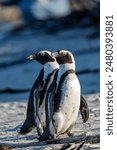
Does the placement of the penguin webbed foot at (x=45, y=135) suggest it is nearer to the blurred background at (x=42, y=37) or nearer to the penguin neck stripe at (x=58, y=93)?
the penguin neck stripe at (x=58, y=93)

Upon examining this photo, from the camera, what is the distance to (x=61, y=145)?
5.01 meters

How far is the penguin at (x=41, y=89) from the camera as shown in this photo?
5.22 metres

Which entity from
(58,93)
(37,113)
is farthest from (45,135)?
(58,93)

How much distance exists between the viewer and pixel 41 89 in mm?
5262

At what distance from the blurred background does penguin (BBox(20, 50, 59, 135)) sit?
342 cm

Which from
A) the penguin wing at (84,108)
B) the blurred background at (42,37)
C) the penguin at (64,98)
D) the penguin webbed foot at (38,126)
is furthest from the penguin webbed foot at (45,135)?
the blurred background at (42,37)

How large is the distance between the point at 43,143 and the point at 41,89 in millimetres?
433

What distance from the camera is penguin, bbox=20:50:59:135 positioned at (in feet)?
17.1

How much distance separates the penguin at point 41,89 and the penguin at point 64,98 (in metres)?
0.06

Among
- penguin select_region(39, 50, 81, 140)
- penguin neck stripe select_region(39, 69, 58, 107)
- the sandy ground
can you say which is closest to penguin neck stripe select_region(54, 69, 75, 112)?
penguin select_region(39, 50, 81, 140)

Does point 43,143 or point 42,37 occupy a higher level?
point 42,37

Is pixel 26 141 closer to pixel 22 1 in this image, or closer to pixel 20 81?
pixel 20 81

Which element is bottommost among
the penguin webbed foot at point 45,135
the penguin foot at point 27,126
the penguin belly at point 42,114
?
the penguin webbed foot at point 45,135

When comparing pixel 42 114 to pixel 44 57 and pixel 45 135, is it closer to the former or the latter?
pixel 45 135
